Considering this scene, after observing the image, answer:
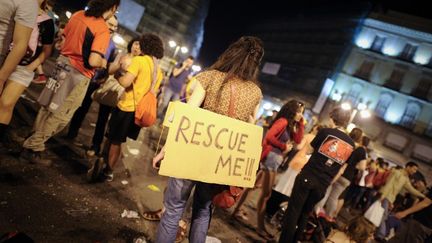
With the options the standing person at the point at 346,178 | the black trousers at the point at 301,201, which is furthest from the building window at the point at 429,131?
the black trousers at the point at 301,201

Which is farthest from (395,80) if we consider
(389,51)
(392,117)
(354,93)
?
(354,93)

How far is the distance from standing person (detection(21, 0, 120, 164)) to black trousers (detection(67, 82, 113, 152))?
1099 millimetres

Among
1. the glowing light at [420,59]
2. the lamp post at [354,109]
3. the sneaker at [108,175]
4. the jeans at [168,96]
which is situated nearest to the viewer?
the sneaker at [108,175]

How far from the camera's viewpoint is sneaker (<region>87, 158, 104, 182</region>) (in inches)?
165

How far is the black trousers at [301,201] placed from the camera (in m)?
4.32

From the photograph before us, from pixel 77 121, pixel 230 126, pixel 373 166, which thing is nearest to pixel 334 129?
pixel 230 126

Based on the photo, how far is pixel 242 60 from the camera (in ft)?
9.29

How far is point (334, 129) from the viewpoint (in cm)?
435

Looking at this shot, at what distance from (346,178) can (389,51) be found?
37568 mm

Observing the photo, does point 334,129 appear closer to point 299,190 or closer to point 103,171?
point 299,190

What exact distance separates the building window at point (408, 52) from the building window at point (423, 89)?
3025 millimetres

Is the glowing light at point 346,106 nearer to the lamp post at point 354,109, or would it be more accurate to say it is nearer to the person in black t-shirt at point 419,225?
the lamp post at point 354,109

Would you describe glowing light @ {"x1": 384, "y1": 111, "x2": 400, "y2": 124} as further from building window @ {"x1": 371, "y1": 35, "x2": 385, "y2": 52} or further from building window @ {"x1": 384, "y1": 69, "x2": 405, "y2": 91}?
building window @ {"x1": 371, "y1": 35, "x2": 385, "y2": 52}

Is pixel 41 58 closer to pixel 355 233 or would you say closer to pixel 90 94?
pixel 90 94
